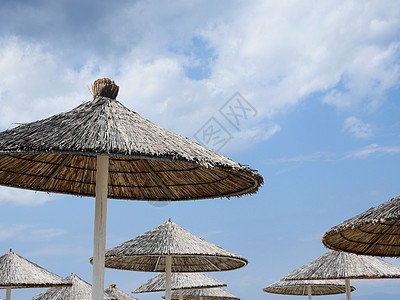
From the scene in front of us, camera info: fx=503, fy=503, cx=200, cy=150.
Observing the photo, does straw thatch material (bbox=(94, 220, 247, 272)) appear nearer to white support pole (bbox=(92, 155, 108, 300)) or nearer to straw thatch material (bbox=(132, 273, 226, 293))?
straw thatch material (bbox=(132, 273, 226, 293))

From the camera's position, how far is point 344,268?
10.5 meters

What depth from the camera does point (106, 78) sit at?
5.39 m

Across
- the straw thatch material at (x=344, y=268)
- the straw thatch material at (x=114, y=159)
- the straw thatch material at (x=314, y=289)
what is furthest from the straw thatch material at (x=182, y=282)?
the straw thatch material at (x=114, y=159)

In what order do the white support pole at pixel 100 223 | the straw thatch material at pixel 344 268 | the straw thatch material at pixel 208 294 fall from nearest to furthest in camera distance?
the white support pole at pixel 100 223
the straw thatch material at pixel 344 268
the straw thatch material at pixel 208 294

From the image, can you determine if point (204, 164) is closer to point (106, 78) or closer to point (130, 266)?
point (106, 78)

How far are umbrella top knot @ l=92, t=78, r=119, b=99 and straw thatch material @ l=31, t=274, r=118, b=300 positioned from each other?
846 cm

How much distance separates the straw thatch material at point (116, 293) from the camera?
14.2 m

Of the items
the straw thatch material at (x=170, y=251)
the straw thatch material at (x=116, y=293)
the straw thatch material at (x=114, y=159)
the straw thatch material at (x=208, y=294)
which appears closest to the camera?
the straw thatch material at (x=114, y=159)

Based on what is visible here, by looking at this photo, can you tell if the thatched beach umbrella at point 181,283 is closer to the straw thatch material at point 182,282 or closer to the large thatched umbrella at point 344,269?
the straw thatch material at point 182,282

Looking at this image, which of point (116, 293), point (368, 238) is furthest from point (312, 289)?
point (368, 238)

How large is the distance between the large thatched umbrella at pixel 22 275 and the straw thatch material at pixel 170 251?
1.69 meters

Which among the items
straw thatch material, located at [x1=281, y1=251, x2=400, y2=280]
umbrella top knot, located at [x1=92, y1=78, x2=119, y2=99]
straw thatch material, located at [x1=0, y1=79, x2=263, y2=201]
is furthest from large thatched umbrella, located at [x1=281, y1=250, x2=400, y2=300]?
umbrella top knot, located at [x1=92, y1=78, x2=119, y2=99]

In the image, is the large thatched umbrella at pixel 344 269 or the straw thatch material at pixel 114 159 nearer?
the straw thatch material at pixel 114 159

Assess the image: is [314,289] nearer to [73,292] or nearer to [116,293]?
[116,293]
